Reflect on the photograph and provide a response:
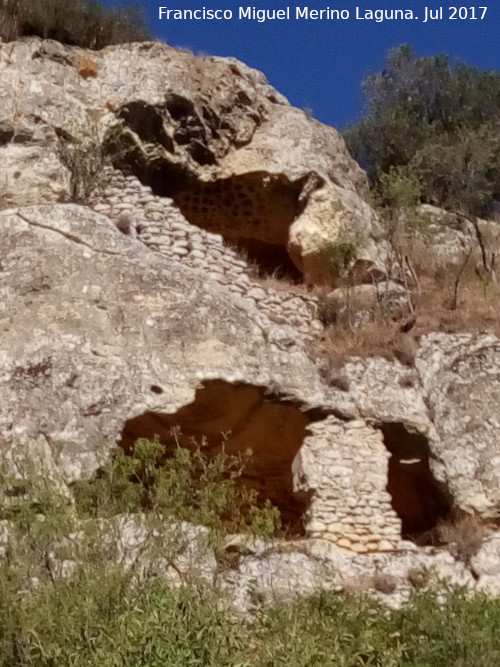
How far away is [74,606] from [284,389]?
4289mm

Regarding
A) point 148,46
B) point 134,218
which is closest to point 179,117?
point 148,46

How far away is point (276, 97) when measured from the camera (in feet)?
51.4

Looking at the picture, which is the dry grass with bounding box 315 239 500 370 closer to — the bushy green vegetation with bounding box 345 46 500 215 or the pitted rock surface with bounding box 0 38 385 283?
the pitted rock surface with bounding box 0 38 385 283

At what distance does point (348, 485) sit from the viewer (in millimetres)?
10844

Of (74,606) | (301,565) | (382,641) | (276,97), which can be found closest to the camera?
(74,606)

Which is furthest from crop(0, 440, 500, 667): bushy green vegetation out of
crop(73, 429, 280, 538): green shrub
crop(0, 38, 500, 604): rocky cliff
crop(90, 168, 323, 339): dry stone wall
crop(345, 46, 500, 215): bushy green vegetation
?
crop(345, 46, 500, 215): bushy green vegetation

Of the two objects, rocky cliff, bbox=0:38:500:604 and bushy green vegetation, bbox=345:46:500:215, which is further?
bushy green vegetation, bbox=345:46:500:215

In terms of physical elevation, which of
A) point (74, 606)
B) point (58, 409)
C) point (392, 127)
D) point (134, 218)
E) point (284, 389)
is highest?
point (392, 127)

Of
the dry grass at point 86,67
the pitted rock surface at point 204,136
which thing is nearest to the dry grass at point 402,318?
the pitted rock surface at point 204,136

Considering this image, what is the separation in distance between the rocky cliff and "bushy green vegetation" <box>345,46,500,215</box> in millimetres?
6500

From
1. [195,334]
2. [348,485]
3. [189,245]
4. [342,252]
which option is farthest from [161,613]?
[342,252]

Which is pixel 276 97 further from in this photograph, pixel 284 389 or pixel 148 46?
pixel 284 389

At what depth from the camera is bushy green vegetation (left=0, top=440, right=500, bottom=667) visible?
276 inches

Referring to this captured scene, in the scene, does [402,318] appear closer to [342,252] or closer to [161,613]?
[342,252]
